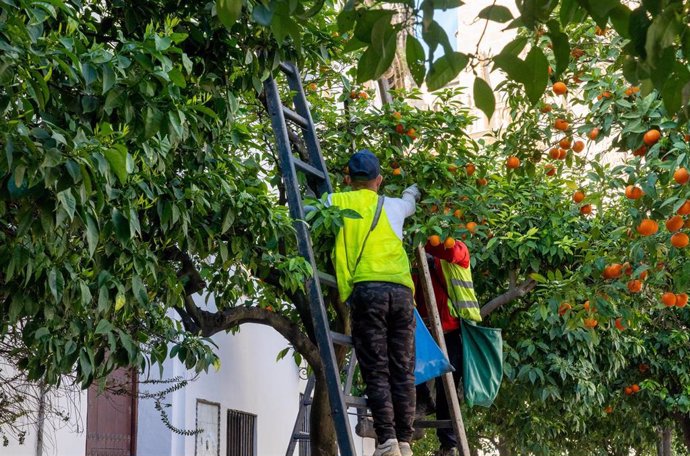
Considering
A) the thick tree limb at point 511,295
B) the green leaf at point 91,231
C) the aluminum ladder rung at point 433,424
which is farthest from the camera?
the thick tree limb at point 511,295

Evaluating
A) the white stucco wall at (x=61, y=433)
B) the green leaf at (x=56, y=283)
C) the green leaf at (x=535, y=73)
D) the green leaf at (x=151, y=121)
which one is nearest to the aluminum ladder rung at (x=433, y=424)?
the white stucco wall at (x=61, y=433)

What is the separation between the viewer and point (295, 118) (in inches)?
256

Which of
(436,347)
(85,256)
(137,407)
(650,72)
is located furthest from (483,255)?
(650,72)

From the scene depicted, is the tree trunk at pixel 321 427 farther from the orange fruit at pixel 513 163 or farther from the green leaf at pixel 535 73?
the green leaf at pixel 535 73

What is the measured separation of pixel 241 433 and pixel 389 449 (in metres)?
6.47

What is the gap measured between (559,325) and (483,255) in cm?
131

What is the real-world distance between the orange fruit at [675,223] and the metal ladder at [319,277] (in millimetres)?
1576

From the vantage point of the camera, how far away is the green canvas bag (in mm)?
7203

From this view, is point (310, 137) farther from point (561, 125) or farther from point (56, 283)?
point (56, 283)

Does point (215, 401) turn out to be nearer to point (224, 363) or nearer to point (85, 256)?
point (224, 363)

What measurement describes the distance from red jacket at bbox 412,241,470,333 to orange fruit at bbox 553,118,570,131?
1.05m

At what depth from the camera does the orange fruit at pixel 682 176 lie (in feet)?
19.1

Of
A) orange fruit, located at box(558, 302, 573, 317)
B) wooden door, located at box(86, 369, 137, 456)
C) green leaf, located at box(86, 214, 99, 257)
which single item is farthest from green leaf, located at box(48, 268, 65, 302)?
wooden door, located at box(86, 369, 137, 456)

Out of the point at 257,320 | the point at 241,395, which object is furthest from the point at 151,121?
the point at 241,395
